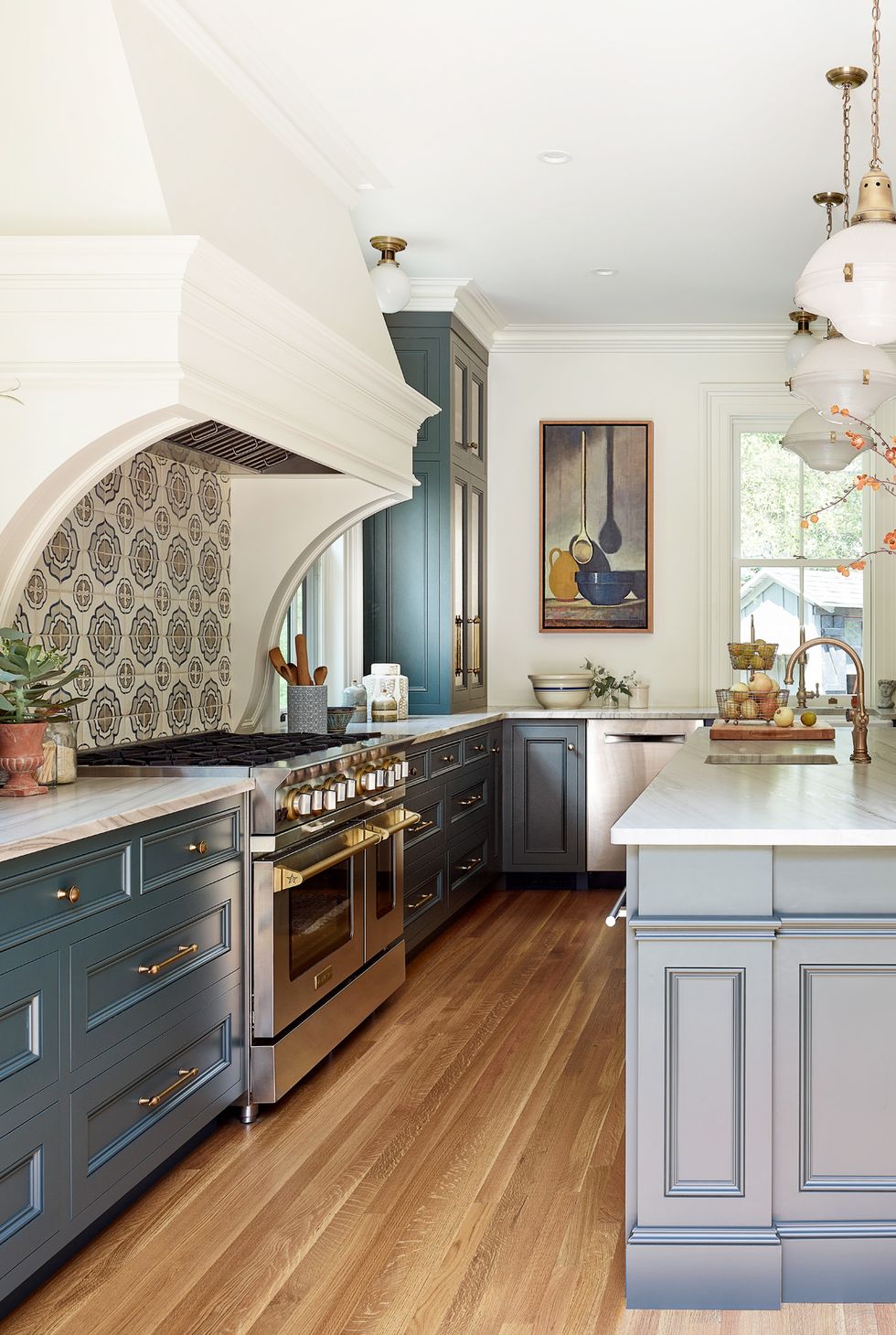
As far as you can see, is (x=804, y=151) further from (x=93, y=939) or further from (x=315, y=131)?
(x=93, y=939)

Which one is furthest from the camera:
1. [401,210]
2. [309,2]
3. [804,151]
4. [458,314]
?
[458,314]

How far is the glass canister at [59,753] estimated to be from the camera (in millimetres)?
2734

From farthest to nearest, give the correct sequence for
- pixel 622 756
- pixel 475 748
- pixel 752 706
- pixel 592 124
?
pixel 622 756, pixel 475 748, pixel 752 706, pixel 592 124

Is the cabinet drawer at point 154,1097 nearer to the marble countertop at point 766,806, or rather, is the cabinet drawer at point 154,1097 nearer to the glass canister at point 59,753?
the glass canister at point 59,753

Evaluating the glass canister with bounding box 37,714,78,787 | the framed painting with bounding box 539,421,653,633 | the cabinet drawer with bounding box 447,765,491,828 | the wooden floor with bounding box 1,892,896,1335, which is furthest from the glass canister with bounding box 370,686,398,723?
the glass canister with bounding box 37,714,78,787

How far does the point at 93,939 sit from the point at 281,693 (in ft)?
8.46

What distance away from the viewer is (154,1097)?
8.64 feet

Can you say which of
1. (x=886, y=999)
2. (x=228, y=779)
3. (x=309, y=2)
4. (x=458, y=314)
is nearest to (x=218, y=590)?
(x=228, y=779)

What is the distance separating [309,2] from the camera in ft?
10.6

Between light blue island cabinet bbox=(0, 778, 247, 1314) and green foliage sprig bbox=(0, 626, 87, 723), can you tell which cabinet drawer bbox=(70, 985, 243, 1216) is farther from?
green foliage sprig bbox=(0, 626, 87, 723)

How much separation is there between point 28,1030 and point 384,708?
3.23m

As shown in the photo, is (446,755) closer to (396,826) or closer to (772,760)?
(396,826)

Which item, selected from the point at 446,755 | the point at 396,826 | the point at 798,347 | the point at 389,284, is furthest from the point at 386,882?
the point at 798,347

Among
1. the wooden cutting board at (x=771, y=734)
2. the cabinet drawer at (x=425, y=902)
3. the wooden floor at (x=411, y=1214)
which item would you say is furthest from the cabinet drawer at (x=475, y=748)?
the wooden floor at (x=411, y=1214)
